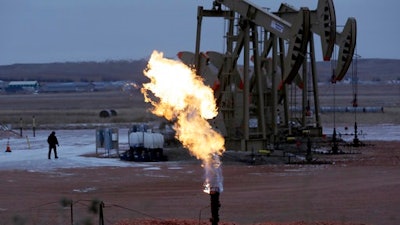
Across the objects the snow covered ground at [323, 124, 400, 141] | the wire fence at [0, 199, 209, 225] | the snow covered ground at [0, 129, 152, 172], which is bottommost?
the wire fence at [0, 199, 209, 225]

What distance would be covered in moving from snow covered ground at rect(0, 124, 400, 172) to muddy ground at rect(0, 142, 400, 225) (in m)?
1.92

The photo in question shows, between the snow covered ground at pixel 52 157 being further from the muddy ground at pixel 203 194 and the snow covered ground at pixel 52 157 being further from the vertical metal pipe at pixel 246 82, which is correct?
the vertical metal pipe at pixel 246 82

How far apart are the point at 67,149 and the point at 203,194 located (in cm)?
2012

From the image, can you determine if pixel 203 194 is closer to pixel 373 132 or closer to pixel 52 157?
pixel 52 157

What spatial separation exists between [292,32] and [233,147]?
21.1 ft

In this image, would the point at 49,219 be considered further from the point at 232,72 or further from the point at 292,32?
the point at 232,72

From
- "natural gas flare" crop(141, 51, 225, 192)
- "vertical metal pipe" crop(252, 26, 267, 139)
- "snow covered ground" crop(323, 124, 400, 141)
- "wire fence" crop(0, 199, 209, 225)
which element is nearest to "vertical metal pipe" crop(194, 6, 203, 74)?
"vertical metal pipe" crop(252, 26, 267, 139)

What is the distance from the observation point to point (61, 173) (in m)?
31.3

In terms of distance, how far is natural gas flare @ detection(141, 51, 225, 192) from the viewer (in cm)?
1700

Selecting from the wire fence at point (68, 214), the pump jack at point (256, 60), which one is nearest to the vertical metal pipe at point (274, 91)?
the pump jack at point (256, 60)

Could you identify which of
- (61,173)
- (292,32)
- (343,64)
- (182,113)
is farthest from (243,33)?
(182,113)

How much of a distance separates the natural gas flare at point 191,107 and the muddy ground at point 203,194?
1784 mm

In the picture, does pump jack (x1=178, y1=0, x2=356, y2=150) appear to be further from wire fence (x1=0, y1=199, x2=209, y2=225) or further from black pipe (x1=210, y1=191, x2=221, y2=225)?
black pipe (x1=210, y1=191, x2=221, y2=225)

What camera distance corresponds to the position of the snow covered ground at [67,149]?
113ft
